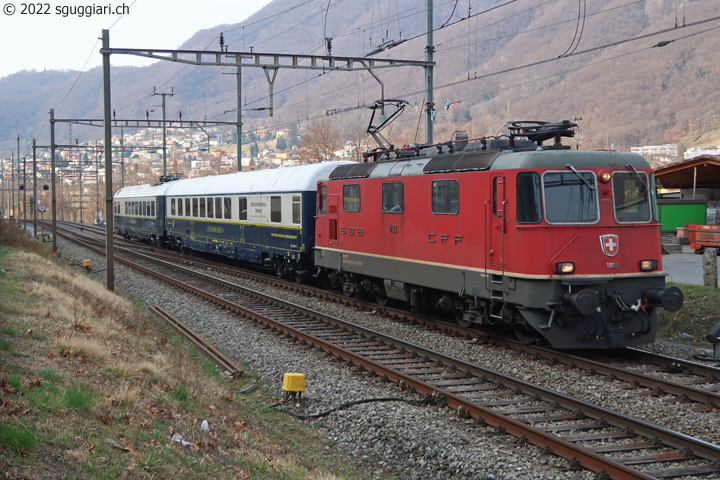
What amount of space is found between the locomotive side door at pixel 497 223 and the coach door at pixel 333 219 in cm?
676

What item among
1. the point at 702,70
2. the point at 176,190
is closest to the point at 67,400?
the point at 176,190

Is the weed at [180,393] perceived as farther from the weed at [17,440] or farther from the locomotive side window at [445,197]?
the locomotive side window at [445,197]

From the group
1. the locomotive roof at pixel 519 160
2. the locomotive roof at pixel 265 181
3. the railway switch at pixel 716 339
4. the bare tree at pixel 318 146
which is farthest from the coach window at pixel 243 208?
the bare tree at pixel 318 146

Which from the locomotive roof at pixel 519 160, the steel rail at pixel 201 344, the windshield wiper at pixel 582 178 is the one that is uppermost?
the locomotive roof at pixel 519 160

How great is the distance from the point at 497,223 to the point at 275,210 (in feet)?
39.2

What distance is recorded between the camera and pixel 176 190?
3434cm

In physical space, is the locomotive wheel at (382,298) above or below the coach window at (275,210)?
below

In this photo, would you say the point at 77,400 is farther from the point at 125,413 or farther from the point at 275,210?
the point at 275,210

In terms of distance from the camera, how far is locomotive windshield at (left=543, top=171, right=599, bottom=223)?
10867 mm

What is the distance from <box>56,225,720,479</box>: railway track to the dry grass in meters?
1.83

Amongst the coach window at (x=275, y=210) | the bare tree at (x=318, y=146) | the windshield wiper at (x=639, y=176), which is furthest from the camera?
the bare tree at (x=318, y=146)

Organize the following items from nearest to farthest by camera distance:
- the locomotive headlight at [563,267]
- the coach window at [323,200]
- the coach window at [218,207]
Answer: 1. the locomotive headlight at [563,267]
2. the coach window at [323,200]
3. the coach window at [218,207]

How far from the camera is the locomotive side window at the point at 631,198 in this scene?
11.1 metres

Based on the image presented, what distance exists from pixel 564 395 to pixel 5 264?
705 inches
